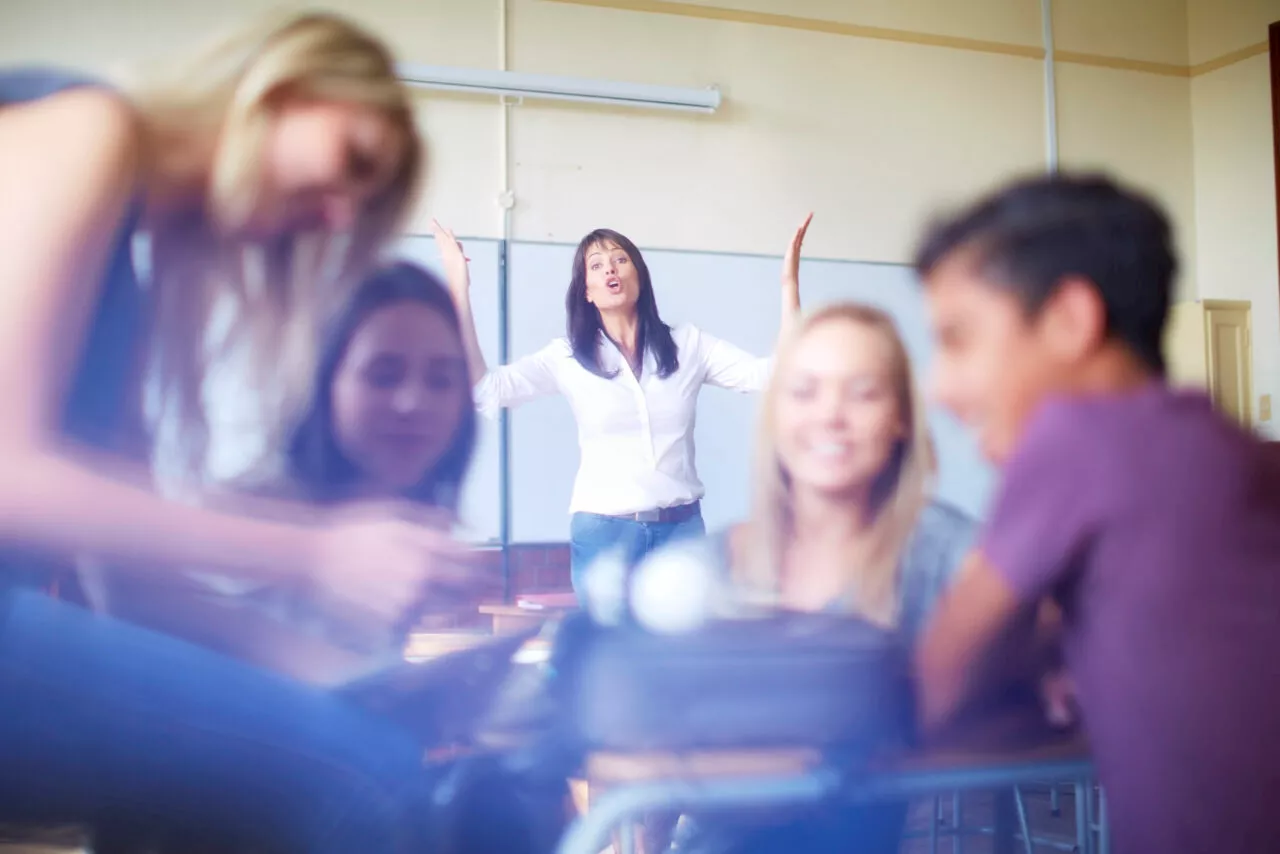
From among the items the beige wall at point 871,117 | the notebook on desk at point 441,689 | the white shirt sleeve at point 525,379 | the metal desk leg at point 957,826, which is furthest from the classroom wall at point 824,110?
the metal desk leg at point 957,826

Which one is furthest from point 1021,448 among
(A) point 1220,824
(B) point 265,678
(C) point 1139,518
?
(B) point 265,678

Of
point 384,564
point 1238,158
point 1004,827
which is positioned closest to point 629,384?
point 384,564

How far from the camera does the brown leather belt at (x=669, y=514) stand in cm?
86

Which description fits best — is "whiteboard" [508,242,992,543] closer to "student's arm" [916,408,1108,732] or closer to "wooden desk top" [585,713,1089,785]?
"student's arm" [916,408,1108,732]

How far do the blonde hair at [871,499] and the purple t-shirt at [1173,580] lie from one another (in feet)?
0.29

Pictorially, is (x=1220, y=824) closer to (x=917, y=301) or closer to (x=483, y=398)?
(x=917, y=301)

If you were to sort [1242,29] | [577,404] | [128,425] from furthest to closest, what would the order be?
[1242,29] → [577,404] → [128,425]

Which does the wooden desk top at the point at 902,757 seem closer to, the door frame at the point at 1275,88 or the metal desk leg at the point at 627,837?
the metal desk leg at the point at 627,837

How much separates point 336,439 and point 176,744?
233 mm

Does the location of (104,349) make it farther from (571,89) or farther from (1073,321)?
(1073,321)

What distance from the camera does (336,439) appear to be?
0.70 metres

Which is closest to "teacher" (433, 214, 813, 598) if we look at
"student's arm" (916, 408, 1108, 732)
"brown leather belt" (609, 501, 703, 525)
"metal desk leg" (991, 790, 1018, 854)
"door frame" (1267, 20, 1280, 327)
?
"brown leather belt" (609, 501, 703, 525)

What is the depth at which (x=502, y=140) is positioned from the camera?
0.88 meters

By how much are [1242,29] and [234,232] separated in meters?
1.01
